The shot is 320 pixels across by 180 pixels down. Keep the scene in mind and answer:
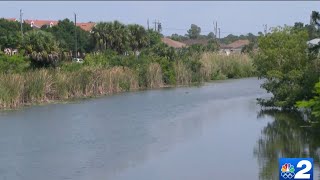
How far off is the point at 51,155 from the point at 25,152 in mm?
981

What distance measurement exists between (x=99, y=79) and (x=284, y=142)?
20.9 m

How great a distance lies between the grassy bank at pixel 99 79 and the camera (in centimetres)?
2998

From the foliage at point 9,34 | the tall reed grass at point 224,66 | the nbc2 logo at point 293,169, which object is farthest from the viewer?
the tall reed grass at point 224,66

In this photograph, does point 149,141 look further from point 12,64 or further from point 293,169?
point 12,64

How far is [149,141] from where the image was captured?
19.2 metres

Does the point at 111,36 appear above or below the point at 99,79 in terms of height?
above

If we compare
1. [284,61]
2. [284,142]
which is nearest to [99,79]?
[284,61]

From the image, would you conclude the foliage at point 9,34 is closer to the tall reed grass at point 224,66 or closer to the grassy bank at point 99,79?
the grassy bank at point 99,79

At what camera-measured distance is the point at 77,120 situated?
989 inches

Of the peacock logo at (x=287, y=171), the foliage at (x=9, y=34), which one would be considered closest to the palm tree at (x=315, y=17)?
the peacock logo at (x=287, y=171)

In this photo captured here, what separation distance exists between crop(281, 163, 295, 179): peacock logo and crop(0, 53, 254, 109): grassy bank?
22.5 meters

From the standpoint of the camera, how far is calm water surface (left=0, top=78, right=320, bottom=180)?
573 inches

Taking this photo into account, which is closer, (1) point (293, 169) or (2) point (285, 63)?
(1) point (293, 169)

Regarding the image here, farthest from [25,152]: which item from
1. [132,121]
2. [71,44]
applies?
[71,44]
